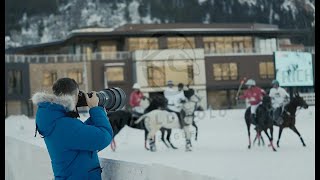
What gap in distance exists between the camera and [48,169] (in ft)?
16.5

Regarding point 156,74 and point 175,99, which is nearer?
point 175,99

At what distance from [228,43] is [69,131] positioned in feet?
159

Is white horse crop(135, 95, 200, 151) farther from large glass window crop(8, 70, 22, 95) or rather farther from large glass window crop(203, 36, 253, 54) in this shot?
large glass window crop(203, 36, 253, 54)

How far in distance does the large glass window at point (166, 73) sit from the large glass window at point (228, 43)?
4144mm

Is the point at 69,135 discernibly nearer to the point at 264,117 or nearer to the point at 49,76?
the point at 264,117

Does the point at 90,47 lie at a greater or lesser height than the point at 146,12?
lesser

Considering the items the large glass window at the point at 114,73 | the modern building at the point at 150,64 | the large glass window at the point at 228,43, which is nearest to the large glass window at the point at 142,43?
the modern building at the point at 150,64

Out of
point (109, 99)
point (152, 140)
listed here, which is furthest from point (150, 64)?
point (109, 99)

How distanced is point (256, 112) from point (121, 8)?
73.7 meters

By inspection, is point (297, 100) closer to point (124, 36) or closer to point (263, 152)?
point (263, 152)

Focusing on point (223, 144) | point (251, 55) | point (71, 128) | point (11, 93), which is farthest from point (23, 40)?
→ point (71, 128)

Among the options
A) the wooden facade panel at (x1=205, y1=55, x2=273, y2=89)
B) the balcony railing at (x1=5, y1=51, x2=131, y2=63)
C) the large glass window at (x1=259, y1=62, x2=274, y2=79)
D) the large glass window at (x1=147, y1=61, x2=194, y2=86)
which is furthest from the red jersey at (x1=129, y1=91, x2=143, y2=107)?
the large glass window at (x1=259, y1=62, x2=274, y2=79)

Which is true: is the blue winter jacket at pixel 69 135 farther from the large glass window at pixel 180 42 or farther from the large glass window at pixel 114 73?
the large glass window at pixel 180 42

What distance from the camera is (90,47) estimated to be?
1917 inches
